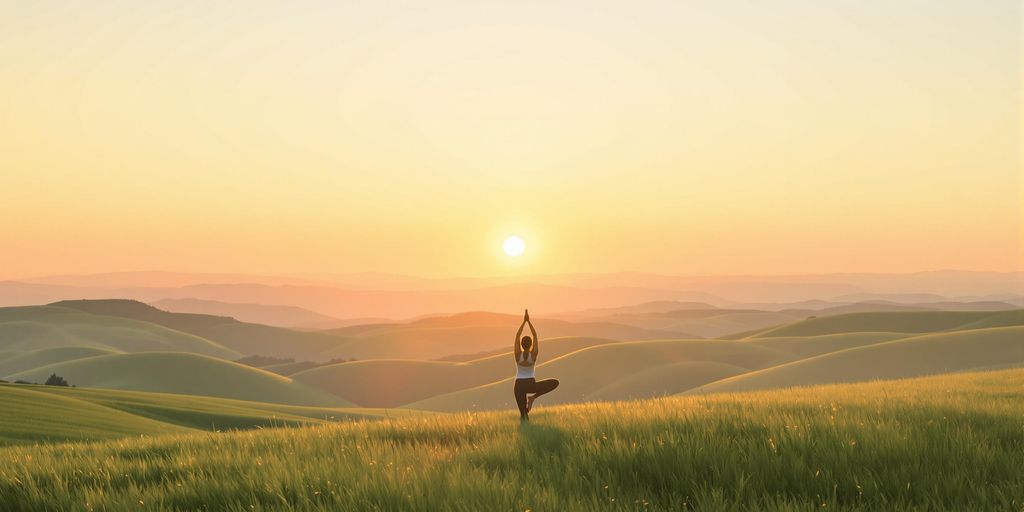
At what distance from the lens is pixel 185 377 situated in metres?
113

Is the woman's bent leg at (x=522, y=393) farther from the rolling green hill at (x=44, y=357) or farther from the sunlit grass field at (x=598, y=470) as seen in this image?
the rolling green hill at (x=44, y=357)

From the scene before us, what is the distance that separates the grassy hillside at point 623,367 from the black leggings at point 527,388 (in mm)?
87848

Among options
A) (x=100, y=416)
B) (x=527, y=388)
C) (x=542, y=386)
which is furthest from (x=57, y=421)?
(x=542, y=386)

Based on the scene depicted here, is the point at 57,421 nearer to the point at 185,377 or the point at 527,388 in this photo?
the point at 527,388

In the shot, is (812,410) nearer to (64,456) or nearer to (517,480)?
(517,480)

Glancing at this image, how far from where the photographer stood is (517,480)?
19.4ft

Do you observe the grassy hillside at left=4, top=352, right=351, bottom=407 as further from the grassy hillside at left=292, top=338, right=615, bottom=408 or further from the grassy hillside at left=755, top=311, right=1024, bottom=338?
the grassy hillside at left=755, top=311, right=1024, bottom=338

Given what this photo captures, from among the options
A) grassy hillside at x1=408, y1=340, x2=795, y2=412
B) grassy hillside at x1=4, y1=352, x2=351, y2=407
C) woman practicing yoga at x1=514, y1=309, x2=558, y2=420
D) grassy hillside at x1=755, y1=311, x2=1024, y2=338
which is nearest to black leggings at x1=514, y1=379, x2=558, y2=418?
woman practicing yoga at x1=514, y1=309, x2=558, y2=420

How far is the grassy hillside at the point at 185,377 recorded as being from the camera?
111000mm

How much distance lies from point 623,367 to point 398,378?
6296 centimetres

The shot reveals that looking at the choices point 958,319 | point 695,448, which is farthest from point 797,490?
point 958,319

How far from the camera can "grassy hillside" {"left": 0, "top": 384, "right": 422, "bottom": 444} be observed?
25.8 metres

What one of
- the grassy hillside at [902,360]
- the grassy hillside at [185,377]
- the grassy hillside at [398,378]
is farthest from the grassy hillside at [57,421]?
the grassy hillside at [398,378]

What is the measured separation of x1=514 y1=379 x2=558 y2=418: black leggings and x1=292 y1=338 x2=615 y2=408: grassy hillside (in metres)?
136
